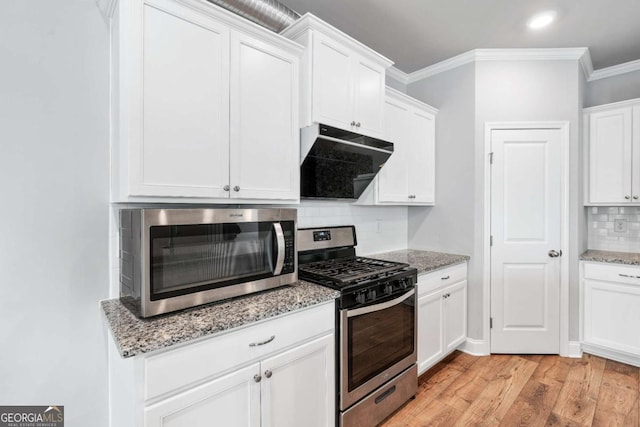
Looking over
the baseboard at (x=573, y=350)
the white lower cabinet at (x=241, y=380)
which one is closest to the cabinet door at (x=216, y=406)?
the white lower cabinet at (x=241, y=380)

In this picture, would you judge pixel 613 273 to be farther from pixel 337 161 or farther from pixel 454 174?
pixel 337 161

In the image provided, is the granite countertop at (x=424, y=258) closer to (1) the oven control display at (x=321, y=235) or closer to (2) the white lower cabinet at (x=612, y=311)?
(1) the oven control display at (x=321, y=235)

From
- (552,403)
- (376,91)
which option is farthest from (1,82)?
(552,403)

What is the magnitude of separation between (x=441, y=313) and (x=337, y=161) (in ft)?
4.96

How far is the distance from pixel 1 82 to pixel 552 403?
3621 millimetres

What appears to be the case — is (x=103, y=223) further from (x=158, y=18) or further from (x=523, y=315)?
(x=523, y=315)

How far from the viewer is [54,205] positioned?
58.1 inches

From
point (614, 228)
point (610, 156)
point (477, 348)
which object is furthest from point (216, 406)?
point (614, 228)

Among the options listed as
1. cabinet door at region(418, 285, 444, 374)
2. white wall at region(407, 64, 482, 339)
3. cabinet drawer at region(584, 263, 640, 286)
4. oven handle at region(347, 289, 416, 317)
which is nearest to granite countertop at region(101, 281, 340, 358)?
oven handle at region(347, 289, 416, 317)

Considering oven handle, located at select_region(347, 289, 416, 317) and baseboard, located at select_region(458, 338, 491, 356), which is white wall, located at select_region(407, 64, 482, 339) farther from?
oven handle, located at select_region(347, 289, 416, 317)

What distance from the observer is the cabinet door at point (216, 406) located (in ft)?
3.80

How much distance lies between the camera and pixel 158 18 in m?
1.39

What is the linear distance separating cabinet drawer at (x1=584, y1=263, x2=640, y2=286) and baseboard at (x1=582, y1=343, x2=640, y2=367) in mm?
620

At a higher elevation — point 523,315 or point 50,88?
point 50,88
